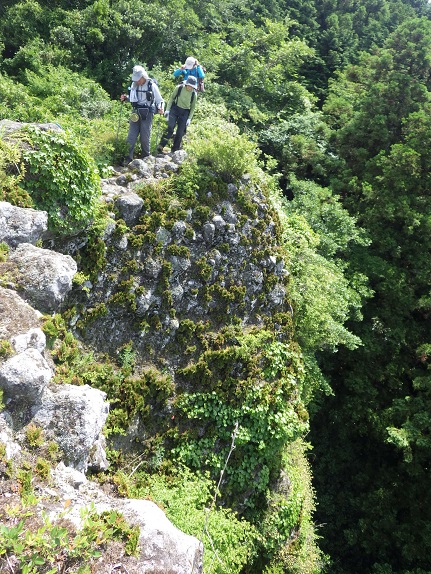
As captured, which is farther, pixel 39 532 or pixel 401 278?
pixel 401 278

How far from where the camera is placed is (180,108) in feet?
26.3

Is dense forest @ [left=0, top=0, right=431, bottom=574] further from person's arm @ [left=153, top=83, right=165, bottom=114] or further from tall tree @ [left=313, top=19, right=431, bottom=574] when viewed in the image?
person's arm @ [left=153, top=83, right=165, bottom=114]

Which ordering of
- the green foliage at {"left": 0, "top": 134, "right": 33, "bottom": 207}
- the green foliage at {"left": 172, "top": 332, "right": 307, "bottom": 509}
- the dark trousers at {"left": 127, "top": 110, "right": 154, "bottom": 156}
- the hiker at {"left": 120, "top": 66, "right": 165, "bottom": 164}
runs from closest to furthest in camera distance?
the green foliage at {"left": 0, "top": 134, "right": 33, "bottom": 207} → the green foliage at {"left": 172, "top": 332, "right": 307, "bottom": 509} → the hiker at {"left": 120, "top": 66, "right": 165, "bottom": 164} → the dark trousers at {"left": 127, "top": 110, "right": 154, "bottom": 156}

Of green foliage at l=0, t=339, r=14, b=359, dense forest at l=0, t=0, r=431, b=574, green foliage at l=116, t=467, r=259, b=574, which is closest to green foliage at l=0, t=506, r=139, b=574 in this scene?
green foliage at l=0, t=339, r=14, b=359

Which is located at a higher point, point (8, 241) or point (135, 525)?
point (8, 241)

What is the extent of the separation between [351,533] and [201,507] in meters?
8.88

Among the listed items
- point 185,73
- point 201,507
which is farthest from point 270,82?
point 201,507

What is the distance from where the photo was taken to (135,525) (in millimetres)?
3531

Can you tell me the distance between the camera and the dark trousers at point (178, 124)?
8.07 metres

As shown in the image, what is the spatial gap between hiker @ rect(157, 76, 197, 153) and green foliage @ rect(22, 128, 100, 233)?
115 inches

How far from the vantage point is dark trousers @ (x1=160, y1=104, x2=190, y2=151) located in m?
8.07

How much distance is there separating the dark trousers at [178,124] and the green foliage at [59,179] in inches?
114

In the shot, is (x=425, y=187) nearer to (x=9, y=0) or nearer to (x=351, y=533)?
(x=351, y=533)

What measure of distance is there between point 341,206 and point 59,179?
401 inches
